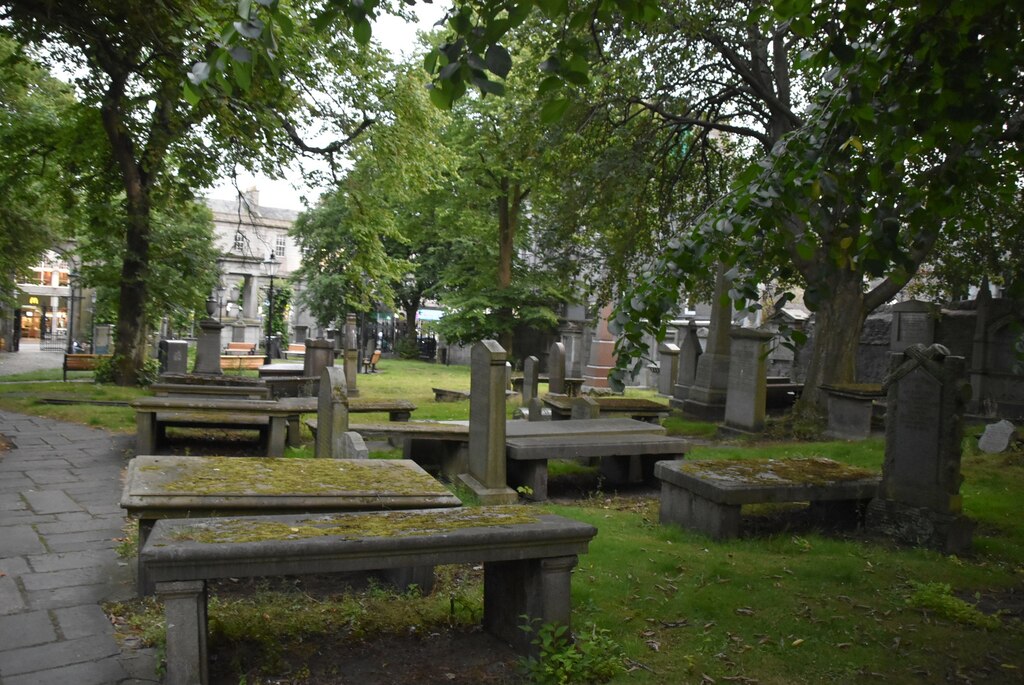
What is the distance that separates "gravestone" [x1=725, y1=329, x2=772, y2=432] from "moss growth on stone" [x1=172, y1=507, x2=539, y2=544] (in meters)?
10.5

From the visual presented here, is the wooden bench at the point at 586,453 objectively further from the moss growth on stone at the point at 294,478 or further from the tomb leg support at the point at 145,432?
the tomb leg support at the point at 145,432

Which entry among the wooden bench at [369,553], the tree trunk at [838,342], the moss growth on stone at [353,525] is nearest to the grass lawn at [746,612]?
the wooden bench at [369,553]

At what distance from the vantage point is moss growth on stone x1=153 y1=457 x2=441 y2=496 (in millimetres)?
4922

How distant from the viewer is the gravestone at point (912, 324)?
A: 18.4 m

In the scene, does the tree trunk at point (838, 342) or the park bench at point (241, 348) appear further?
the park bench at point (241, 348)

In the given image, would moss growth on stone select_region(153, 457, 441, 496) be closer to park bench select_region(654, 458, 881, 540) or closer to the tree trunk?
park bench select_region(654, 458, 881, 540)

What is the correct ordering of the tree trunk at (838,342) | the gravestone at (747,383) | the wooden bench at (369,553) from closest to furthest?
the wooden bench at (369,553) < the gravestone at (747,383) < the tree trunk at (838,342)

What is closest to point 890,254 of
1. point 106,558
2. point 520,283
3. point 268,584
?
point 268,584

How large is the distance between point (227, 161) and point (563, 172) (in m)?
7.10

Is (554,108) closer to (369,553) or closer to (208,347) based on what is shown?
(369,553)

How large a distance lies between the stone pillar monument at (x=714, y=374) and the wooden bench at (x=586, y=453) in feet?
22.1

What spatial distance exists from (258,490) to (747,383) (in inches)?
435

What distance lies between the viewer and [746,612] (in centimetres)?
483

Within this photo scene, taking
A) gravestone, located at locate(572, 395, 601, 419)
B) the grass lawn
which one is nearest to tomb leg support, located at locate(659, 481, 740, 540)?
the grass lawn
